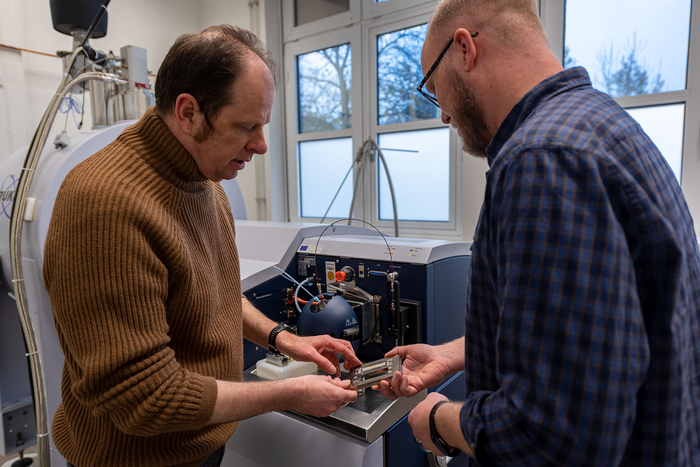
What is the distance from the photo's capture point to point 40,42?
8.79 ft

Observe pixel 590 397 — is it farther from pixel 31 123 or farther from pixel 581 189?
pixel 31 123

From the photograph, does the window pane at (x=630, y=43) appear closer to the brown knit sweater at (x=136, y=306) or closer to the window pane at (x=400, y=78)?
the window pane at (x=400, y=78)

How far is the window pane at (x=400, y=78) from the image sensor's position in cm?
278

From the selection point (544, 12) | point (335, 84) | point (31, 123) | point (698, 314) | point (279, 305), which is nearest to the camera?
point (698, 314)

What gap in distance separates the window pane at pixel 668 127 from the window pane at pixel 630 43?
90 millimetres

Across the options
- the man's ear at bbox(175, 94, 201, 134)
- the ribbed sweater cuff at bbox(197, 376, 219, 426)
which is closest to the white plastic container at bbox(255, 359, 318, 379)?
the ribbed sweater cuff at bbox(197, 376, 219, 426)

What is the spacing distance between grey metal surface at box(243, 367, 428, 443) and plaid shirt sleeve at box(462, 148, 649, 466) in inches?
24.4

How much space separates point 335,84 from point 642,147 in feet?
9.29

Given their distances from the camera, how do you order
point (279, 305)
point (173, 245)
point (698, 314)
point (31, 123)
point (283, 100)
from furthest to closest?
1. point (283, 100)
2. point (31, 123)
3. point (279, 305)
4. point (173, 245)
5. point (698, 314)

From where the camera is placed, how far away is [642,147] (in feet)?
1.88

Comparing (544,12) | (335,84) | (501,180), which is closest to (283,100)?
(335,84)

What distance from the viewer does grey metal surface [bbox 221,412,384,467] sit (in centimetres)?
110

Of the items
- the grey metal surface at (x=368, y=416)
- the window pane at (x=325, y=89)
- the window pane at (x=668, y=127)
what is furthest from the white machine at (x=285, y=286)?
the window pane at (x=325, y=89)

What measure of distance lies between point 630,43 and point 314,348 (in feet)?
7.05
